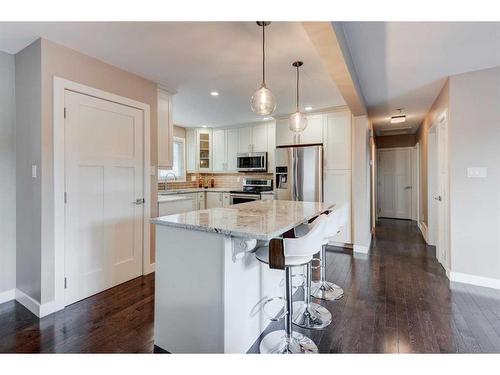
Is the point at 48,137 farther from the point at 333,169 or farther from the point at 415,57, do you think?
the point at 333,169

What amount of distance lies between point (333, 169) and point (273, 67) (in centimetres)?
220

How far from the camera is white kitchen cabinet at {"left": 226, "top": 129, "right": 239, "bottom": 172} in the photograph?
5750mm

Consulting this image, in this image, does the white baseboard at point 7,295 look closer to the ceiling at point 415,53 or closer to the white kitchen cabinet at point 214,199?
the white kitchen cabinet at point 214,199

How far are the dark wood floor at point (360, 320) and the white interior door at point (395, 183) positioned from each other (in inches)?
175

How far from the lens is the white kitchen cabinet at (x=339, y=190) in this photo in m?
4.29

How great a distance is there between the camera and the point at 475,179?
2.90m

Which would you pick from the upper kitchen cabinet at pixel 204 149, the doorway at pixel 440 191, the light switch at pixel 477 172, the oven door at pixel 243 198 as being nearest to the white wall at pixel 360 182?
the doorway at pixel 440 191

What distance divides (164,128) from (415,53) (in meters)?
2.86

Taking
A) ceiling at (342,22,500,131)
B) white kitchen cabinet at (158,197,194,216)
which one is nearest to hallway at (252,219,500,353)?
white kitchen cabinet at (158,197,194,216)

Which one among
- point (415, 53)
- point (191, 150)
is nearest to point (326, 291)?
point (415, 53)

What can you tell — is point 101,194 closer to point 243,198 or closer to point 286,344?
point 286,344

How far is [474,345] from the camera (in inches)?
72.0

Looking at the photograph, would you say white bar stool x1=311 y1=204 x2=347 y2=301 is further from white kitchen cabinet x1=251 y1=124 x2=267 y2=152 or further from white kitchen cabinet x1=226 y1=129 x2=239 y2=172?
white kitchen cabinet x1=226 y1=129 x2=239 y2=172
